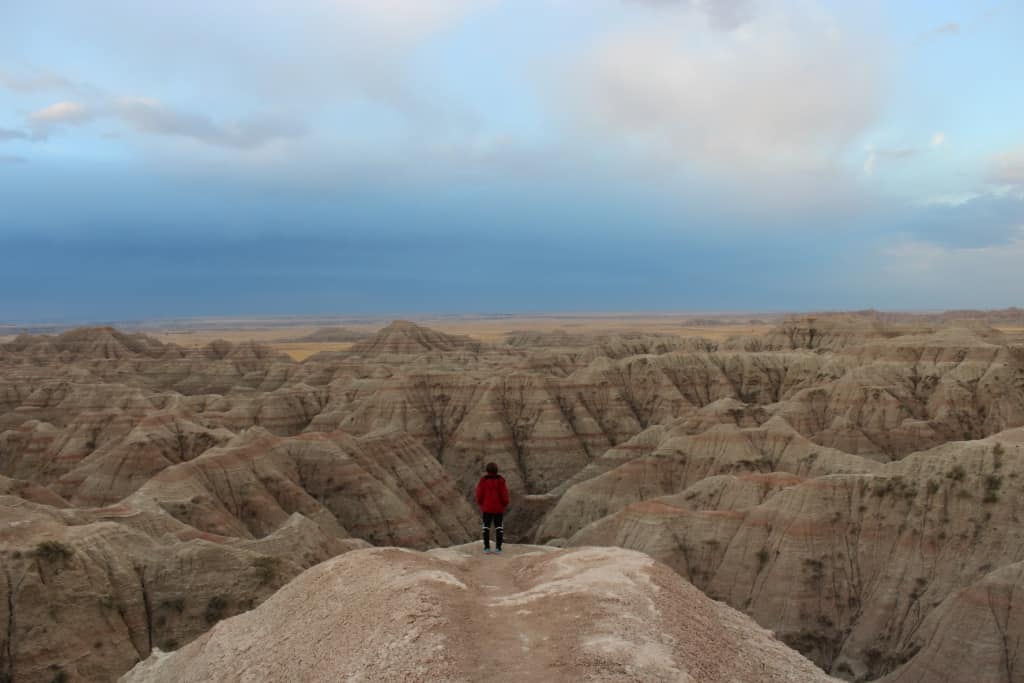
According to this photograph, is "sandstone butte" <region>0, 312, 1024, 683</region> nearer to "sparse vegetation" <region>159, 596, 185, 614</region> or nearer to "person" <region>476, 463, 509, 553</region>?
"sparse vegetation" <region>159, 596, 185, 614</region>

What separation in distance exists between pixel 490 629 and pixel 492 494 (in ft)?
24.5

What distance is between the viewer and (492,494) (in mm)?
20297

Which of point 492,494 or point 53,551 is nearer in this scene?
point 492,494

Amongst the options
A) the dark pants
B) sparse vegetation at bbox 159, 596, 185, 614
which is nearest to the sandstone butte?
sparse vegetation at bbox 159, 596, 185, 614

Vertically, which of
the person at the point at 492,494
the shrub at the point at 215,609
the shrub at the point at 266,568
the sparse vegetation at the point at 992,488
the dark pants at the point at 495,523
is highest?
the person at the point at 492,494

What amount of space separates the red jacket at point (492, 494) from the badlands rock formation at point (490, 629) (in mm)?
2140

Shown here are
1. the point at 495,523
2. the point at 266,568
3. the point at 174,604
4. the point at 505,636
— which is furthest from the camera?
the point at 266,568

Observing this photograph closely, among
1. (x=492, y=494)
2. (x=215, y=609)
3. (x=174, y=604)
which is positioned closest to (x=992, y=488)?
(x=492, y=494)

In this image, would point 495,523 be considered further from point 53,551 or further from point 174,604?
point 53,551

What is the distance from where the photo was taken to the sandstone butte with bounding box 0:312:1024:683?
14.0 m

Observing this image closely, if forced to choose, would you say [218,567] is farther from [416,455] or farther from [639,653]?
[416,455]

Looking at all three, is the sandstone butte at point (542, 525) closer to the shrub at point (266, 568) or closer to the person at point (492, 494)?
the shrub at point (266, 568)

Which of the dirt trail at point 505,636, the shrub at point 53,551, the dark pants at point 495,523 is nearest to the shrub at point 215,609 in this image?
the shrub at point 53,551

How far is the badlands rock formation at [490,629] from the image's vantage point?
463 inches
